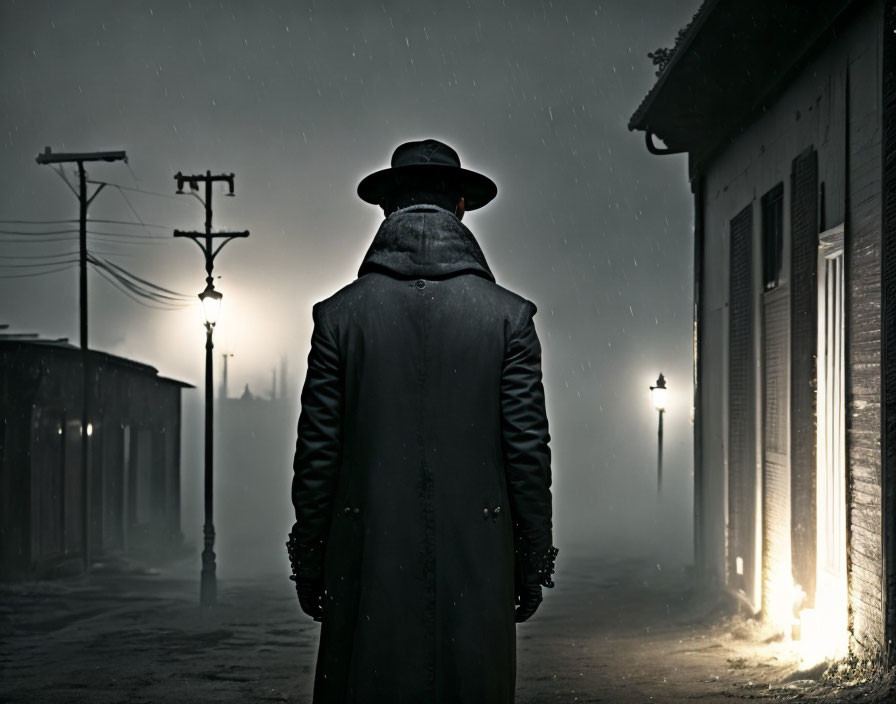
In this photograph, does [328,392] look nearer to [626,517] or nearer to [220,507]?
[626,517]

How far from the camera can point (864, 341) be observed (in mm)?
9094

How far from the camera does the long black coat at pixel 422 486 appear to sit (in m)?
4.11

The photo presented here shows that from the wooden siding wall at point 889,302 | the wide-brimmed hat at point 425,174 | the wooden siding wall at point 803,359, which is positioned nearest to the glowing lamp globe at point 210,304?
the wooden siding wall at point 803,359

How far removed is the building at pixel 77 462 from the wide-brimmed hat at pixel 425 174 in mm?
17887

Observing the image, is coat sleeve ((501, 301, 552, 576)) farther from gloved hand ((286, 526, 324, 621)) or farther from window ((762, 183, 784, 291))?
window ((762, 183, 784, 291))

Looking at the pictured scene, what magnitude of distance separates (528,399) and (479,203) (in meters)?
0.87

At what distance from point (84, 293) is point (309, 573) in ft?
75.9

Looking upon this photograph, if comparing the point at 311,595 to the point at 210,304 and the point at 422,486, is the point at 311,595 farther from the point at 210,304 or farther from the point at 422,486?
the point at 210,304

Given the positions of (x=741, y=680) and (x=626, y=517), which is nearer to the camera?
(x=741, y=680)

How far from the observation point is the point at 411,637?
4113mm

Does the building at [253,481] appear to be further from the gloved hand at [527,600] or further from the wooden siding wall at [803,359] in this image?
the gloved hand at [527,600]

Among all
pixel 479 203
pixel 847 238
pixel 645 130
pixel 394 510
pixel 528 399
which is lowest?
pixel 394 510

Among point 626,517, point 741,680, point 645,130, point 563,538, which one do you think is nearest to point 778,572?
point 741,680

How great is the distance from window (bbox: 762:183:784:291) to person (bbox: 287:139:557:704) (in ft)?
28.8
